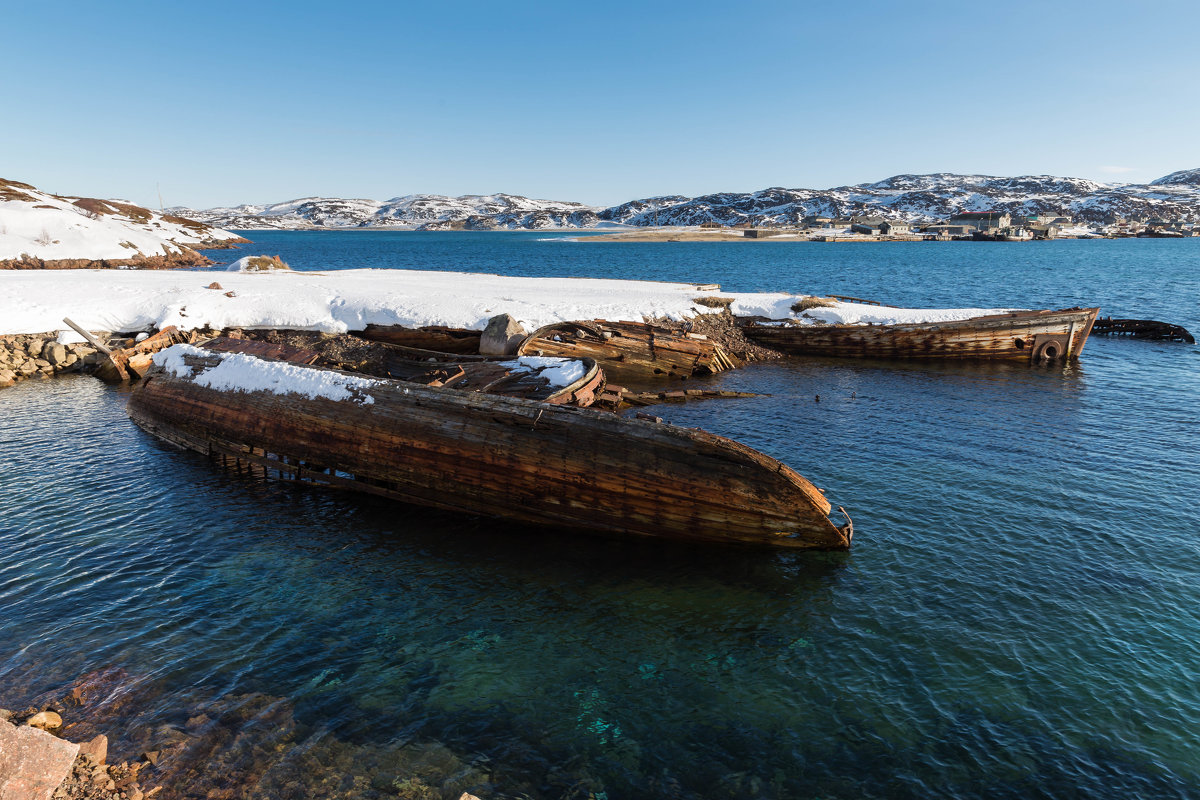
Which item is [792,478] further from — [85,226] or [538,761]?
[85,226]

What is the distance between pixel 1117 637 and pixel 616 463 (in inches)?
384

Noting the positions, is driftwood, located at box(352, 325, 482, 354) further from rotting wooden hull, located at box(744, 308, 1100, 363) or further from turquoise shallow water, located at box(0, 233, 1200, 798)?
rotting wooden hull, located at box(744, 308, 1100, 363)

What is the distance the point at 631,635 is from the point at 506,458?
220 inches

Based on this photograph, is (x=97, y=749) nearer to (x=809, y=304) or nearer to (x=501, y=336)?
(x=501, y=336)

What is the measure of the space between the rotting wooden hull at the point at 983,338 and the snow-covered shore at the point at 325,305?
182 cm

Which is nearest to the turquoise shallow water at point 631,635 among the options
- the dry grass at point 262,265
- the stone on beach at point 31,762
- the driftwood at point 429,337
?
the stone on beach at point 31,762

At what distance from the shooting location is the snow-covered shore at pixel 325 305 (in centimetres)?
3200

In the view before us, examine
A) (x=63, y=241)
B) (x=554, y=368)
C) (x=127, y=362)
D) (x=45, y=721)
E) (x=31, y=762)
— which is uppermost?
(x=63, y=241)

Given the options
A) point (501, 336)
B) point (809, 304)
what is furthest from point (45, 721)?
point (809, 304)

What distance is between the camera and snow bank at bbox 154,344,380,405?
1705cm

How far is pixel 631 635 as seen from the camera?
1073 cm

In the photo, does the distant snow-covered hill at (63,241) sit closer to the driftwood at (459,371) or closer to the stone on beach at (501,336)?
the driftwood at (459,371)

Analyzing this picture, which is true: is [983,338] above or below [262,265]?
below

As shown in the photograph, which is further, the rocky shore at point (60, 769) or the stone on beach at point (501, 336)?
the stone on beach at point (501, 336)
